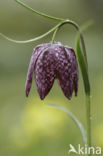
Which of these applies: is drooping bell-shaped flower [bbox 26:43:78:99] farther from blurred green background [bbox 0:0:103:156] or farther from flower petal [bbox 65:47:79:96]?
blurred green background [bbox 0:0:103:156]

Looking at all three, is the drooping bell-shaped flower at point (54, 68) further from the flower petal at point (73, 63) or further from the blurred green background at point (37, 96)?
the blurred green background at point (37, 96)

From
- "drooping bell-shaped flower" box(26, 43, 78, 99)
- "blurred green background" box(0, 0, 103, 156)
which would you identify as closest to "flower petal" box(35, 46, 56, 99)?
"drooping bell-shaped flower" box(26, 43, 78, 99)

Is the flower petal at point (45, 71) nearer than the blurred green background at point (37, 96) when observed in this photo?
Yes

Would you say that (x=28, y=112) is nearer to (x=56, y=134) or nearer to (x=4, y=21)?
(x=56, y=134)

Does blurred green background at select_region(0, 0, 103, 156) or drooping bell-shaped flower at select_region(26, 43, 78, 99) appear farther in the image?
blurred green background at select_region(0, 0, 103, 156)

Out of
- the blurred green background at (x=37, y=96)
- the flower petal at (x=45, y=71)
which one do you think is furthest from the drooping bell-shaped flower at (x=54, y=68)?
the blurred green background at (x=37, y=96)

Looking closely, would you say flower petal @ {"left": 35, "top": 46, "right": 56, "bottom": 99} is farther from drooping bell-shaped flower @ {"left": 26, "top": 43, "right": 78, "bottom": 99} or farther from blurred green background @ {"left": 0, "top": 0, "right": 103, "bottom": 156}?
blurred green background @ {"left": 0, "top": 0, "right": 103, "bottom": 156}

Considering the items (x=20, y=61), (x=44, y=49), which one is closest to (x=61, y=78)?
(x=44, y=49)

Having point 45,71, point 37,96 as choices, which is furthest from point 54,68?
point 37,96
